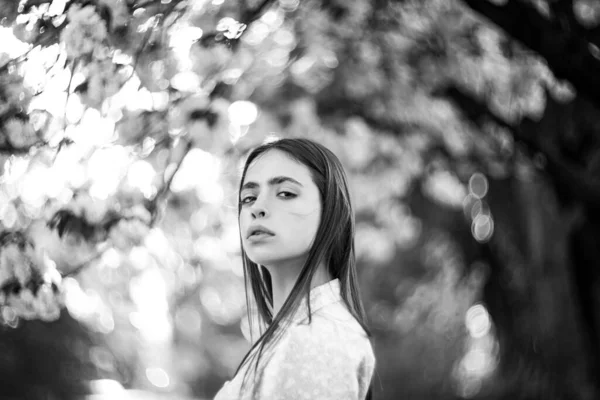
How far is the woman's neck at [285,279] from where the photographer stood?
2328 millimetres

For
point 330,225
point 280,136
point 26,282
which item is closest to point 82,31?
point 280,136

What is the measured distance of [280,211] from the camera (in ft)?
7.57

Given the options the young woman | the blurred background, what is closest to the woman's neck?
the young woman

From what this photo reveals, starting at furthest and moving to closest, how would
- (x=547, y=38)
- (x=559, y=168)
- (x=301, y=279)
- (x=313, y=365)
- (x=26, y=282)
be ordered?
(x=559, y=168)
(x=547, y=38)
(x=26, y=282)
(x=301, y=279)
(x=313, y=365)

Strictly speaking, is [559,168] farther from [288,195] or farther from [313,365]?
[313,365]

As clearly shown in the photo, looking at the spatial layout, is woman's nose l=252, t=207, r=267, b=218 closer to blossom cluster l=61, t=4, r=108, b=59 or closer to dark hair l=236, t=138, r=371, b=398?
dark hair l=236, t=138, r=371, b=398

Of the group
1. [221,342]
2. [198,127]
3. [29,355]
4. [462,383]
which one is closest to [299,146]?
[198,127]

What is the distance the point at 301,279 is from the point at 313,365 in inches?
14.0

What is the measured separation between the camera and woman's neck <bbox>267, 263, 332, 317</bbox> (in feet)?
7.64

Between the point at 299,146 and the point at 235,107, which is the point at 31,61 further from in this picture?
the point at 235,107

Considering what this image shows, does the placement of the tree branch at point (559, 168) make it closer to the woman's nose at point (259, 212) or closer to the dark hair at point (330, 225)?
the dark hair at point (330, 225)

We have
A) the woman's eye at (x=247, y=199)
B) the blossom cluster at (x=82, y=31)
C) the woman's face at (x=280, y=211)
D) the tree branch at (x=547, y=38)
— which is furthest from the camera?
the tree branch at (x=547, y=38)

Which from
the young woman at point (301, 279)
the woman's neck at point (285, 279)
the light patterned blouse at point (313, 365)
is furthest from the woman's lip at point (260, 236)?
the light patterned blouse at point (313, 365)

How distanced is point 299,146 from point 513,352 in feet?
20.9
